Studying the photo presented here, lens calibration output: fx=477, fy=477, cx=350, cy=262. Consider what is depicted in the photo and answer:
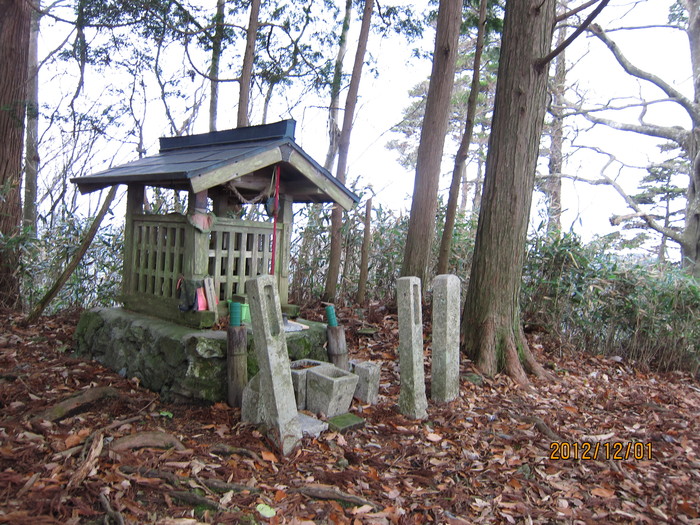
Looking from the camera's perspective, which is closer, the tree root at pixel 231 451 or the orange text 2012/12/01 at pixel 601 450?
the tree root at pixel 231 451

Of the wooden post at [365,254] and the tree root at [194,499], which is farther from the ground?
the wooden post at [365,254]

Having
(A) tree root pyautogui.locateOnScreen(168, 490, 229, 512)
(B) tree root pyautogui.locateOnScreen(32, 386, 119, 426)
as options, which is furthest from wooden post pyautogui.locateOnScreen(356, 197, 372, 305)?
(A) tree root pyautogui.locateOnScreen(168, 490, 229, 512)

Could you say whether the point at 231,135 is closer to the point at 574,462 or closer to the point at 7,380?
the point at 7,380

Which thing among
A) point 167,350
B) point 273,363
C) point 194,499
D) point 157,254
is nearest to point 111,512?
point 194,499

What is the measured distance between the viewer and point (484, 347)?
17.5ft

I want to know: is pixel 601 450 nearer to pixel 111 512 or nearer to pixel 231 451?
pixel 231 451

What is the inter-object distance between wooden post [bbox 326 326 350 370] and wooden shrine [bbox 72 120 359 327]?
2.79 ft

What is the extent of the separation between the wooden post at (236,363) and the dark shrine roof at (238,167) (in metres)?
1.24

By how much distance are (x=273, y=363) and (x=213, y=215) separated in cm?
177

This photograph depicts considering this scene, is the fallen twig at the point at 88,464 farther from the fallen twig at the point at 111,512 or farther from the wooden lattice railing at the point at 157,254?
the wooden lattice railing at the point at 157,254

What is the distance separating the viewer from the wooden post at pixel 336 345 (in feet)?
14.9

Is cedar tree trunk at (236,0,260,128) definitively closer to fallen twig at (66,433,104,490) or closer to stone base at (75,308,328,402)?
stone base at (75,308,328,402)

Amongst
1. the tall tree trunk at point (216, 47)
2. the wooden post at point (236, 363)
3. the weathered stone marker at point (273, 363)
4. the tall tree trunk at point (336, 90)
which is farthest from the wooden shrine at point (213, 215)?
the tall tree trunk at point (216, 47)

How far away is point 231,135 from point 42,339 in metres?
3.55
